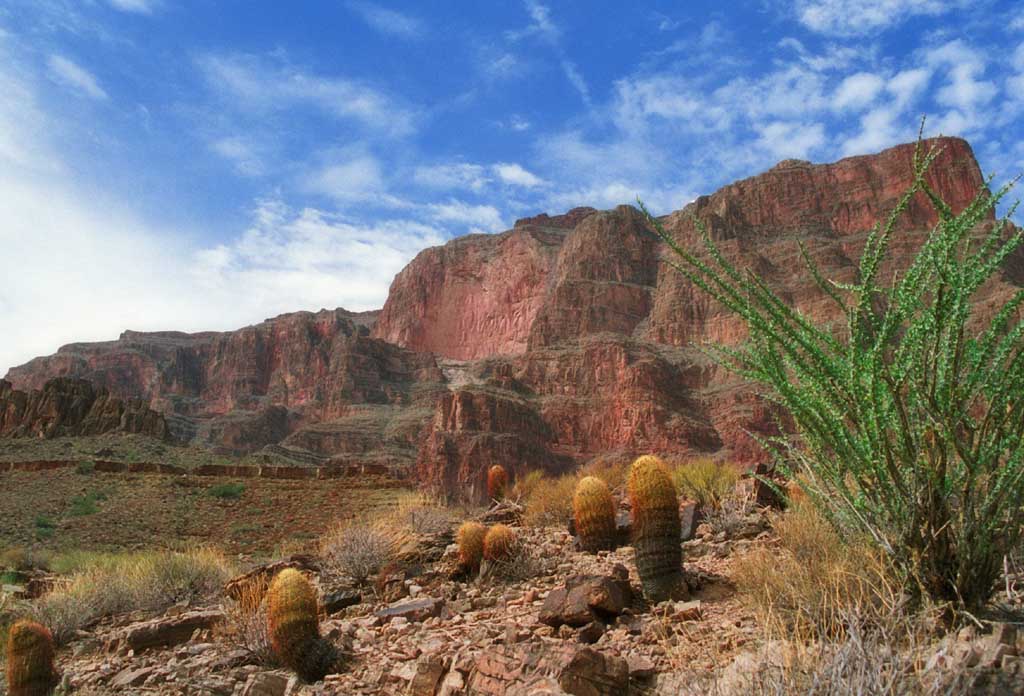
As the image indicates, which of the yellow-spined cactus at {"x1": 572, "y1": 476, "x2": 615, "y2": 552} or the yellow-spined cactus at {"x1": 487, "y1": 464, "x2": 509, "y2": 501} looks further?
the yellow-spined cactus at {"x1": 487, "y1": 464, "x2": 509, "y2": 501}

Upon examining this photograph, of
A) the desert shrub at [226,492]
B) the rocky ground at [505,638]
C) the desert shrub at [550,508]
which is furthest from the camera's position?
the desert shrub at [226,492]

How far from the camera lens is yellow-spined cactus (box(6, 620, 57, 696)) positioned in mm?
7625

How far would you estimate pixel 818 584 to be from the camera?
15.5ft

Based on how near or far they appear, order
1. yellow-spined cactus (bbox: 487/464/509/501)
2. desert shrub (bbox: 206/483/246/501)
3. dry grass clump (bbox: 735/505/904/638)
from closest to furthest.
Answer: dry grass clump (bbox: 735/505/904/638)
yellow-spined cactus (bbox: 487/464/509/501)
desert shrub (bbox: 206/483/246/501)

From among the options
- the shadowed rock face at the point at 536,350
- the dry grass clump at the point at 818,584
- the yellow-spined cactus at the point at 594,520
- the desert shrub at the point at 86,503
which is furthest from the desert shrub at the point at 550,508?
the shadowed rock face at the point at 536,350

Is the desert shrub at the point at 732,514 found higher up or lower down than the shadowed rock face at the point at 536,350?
lower down

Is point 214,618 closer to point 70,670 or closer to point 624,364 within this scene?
point 70,670

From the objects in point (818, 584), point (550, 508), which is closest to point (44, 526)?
point (550, 508)

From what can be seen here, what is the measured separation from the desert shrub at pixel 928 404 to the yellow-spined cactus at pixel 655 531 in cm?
238

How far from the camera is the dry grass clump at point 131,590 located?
10.4 metres

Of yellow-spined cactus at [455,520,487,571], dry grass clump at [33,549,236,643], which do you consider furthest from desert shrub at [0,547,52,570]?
yellow-spined cactus at [455,520,487,571]

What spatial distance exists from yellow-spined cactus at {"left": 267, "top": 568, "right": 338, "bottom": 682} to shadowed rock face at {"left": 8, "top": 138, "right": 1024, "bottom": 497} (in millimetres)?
46142

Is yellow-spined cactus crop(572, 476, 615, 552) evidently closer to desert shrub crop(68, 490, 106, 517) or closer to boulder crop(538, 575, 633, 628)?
boulder crop(538, 575, 633, 628)

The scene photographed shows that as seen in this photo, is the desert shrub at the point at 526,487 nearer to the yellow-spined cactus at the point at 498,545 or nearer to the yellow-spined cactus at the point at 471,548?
the yellow-spined cactus at the point at 471,548
